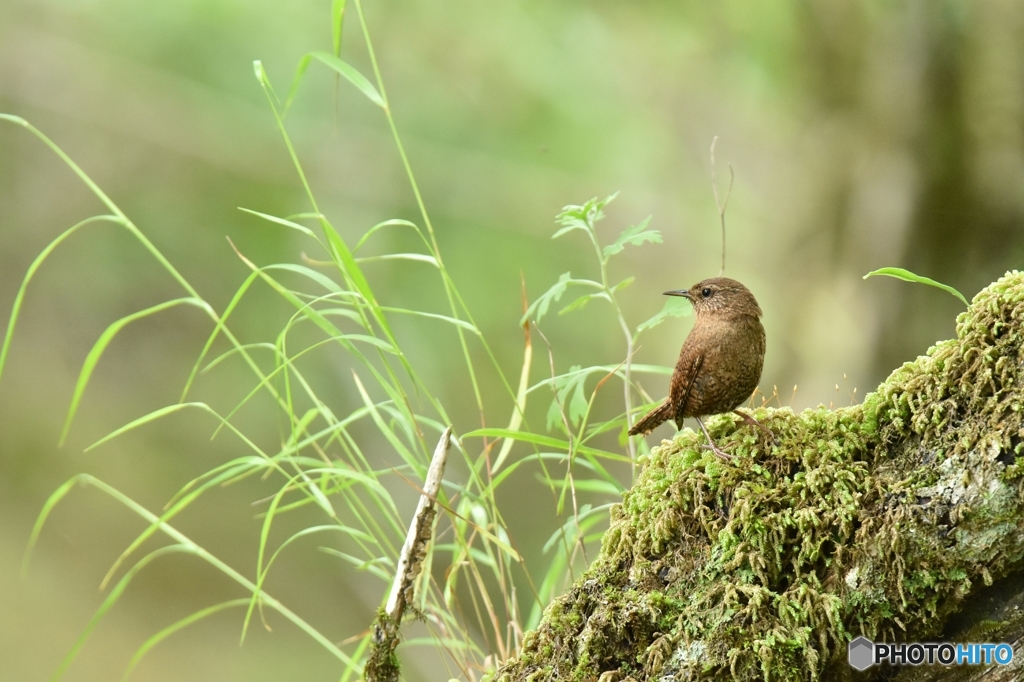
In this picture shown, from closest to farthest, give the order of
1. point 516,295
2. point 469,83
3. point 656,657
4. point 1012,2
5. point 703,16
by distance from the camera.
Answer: point 656,657 → point 1012,2 → point 703,16 → point 469,83 → point 516,295

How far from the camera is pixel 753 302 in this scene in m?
1.45

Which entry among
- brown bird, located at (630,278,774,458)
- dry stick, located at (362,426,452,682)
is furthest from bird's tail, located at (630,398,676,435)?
dry stick, located at (362,426,452,682)

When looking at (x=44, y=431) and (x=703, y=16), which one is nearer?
(x=703, y=16)

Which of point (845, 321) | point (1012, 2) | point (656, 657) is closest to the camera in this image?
point (656, 657)

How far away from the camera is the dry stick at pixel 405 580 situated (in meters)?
1.34

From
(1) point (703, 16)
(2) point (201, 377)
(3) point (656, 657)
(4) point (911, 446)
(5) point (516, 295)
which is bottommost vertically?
(3) point (656, 657)

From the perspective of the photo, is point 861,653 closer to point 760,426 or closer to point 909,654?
point 909,654

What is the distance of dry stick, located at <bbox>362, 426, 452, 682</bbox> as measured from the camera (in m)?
1.34

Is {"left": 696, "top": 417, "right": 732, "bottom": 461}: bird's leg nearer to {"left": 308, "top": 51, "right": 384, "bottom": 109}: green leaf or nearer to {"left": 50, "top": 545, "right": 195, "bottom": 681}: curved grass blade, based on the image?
{"left": 308, "top": 51, "right": 384, "bottom": 109}: green leaf

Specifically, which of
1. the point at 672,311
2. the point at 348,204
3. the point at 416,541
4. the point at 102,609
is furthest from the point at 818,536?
the point at 348,204

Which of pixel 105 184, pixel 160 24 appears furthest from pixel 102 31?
pixel 105 184

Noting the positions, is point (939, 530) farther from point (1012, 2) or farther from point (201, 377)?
point (201, 377)

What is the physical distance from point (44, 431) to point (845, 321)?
6027 mm

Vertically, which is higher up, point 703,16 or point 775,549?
point 703,16
